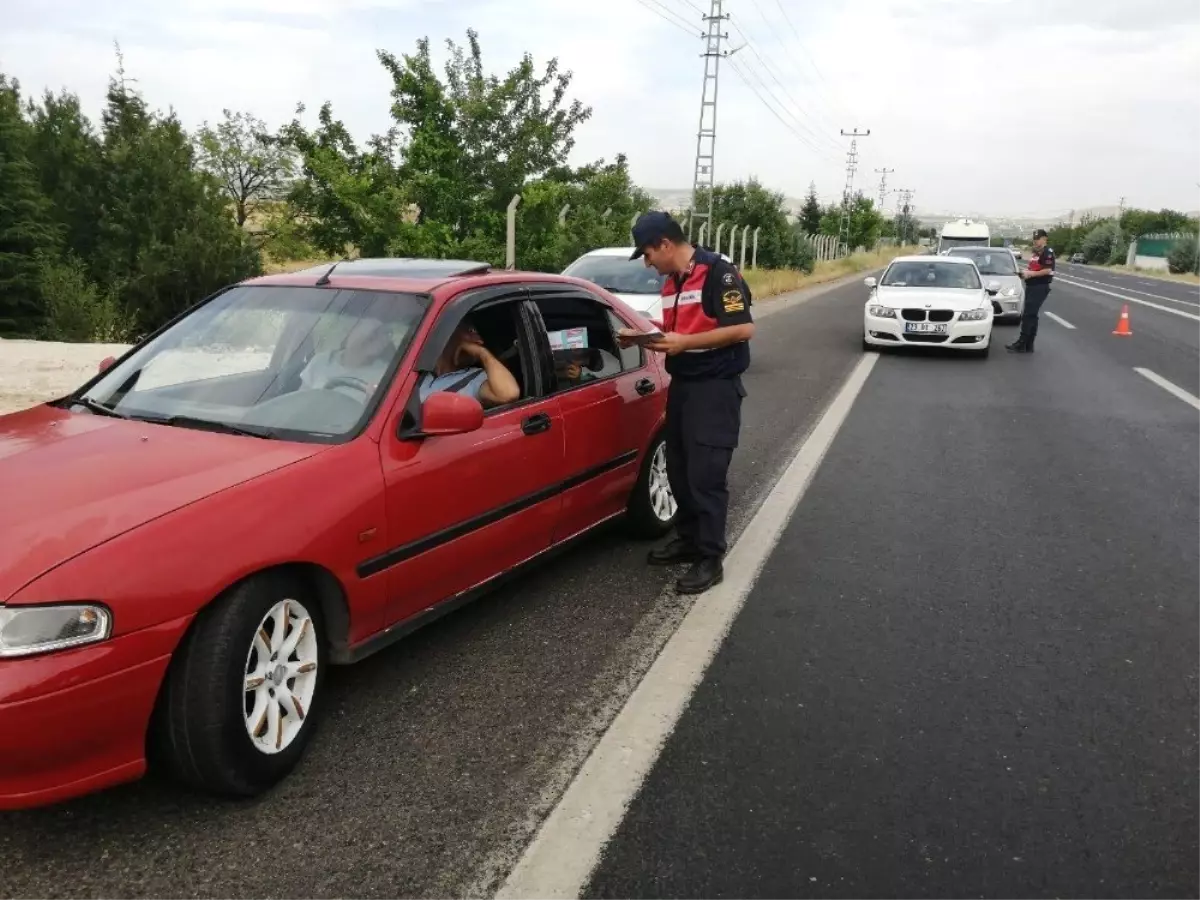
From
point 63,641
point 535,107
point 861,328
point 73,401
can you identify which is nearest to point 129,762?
point 63,641

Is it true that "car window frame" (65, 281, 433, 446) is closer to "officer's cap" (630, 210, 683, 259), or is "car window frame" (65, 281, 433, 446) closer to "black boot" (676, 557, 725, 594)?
"officer's cap" (630, 210, 683, 259)

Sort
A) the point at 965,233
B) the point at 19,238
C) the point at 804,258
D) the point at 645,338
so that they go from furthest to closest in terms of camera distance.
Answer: the point at 804,258 → the point at 965,233 → the point at 19,238 → the point at 645,338

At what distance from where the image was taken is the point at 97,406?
3.60 meters

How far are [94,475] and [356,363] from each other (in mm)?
1045

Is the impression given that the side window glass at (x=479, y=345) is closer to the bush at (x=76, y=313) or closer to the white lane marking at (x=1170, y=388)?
the white lane marking at (x=1170, y=388)

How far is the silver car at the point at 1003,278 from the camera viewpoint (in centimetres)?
1978

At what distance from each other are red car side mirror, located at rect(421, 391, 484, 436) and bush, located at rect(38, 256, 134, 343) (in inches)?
490

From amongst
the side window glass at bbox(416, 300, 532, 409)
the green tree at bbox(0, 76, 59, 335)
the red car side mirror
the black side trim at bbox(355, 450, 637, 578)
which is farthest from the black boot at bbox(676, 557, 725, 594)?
the green tree at bbox(0, 76, 59, 335)

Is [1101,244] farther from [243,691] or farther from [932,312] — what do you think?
[243,691]

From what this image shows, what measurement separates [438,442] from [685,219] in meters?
36.2

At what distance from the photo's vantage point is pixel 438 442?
138 inches

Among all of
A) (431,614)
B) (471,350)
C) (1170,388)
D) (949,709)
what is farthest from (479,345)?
(1170,388)

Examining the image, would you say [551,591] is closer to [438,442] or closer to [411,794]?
[438,442]

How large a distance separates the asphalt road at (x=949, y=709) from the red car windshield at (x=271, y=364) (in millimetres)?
1694
